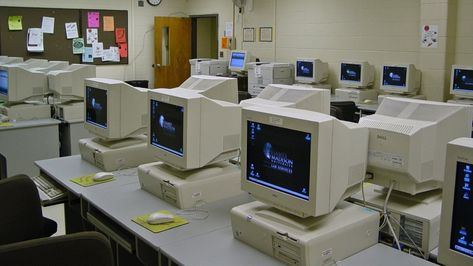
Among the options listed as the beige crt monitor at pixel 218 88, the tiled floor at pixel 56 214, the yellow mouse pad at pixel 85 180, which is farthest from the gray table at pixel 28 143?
the beige crt monitor at pixel 218 88

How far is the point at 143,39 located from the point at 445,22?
5513mm

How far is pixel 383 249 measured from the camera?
212cm

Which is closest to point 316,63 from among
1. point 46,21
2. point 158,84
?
point 158,84

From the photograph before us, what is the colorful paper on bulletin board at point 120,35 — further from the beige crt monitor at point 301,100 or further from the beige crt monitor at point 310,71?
the beige crt monitor at point 301,100

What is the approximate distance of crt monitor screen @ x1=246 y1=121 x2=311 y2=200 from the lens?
1.98m

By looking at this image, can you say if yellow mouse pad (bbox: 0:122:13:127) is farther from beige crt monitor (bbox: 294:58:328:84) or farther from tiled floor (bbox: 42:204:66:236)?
beige crt monitor (bbox: 294:58:328:84)

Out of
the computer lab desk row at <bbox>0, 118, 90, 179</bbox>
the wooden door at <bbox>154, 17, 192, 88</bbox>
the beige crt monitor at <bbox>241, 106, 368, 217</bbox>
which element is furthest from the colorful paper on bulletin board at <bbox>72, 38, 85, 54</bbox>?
the beige crt monitor at <bbox>241, 106, 368, 217</bbox>

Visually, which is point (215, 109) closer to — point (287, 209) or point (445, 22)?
point (287, 209)

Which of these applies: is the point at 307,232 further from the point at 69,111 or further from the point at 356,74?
the point at 356,74

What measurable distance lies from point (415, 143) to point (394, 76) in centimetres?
452

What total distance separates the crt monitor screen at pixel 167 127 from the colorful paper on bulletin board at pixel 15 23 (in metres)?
6.09

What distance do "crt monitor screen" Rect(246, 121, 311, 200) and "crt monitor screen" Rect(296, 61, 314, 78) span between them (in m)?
5.31

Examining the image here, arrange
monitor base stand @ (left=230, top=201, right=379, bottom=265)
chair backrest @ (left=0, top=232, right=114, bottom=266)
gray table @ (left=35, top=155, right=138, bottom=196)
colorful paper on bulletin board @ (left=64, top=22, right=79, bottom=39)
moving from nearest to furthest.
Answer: chair backrest @ (left=0, top=232, right=114, bottom=266) → monitor base stand @ (left=230, top=201, right=379, bottom=265) → gray table @ (left=35, top=155, right=138, bottom=196) → colorful paper on bulletin board @ (left=64, top=22, right=79, bottom=39)

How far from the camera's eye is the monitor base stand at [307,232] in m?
1.92
